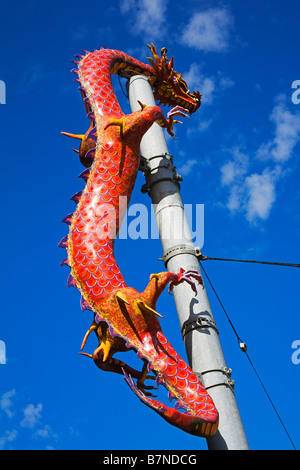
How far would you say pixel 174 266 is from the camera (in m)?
8.08

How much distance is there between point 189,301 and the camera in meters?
7.71

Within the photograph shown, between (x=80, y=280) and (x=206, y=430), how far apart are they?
2.31 metres

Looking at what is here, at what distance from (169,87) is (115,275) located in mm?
4979

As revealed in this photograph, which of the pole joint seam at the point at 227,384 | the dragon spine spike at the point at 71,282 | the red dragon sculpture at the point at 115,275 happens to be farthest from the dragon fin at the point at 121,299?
the pole joint seam at the point at 227,384

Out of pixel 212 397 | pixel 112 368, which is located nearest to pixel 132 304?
pixel 112 368

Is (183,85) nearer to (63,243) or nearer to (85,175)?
(85,175)

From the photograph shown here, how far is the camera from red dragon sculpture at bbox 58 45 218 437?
646 centimetres

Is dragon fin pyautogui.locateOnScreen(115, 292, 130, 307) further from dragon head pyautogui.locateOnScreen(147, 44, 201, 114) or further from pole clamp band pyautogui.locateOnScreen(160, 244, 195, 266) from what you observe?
dragon head pyautogui.locateOnScreen(147, 44, 201, 114)

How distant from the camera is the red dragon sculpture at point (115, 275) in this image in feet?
21.2

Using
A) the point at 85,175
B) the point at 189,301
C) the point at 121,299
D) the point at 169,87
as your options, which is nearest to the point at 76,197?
the point at 85,175

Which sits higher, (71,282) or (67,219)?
(67,219)

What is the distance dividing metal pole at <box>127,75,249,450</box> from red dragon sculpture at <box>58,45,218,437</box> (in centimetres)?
43

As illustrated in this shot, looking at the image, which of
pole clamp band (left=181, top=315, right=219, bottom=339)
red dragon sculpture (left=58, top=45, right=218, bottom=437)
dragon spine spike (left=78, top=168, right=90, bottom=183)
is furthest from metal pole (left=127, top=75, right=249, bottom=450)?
dragon spine spike (left=78, top=168, right=90, bottom=183)

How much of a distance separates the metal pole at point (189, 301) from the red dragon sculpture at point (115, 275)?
43 centimetres
